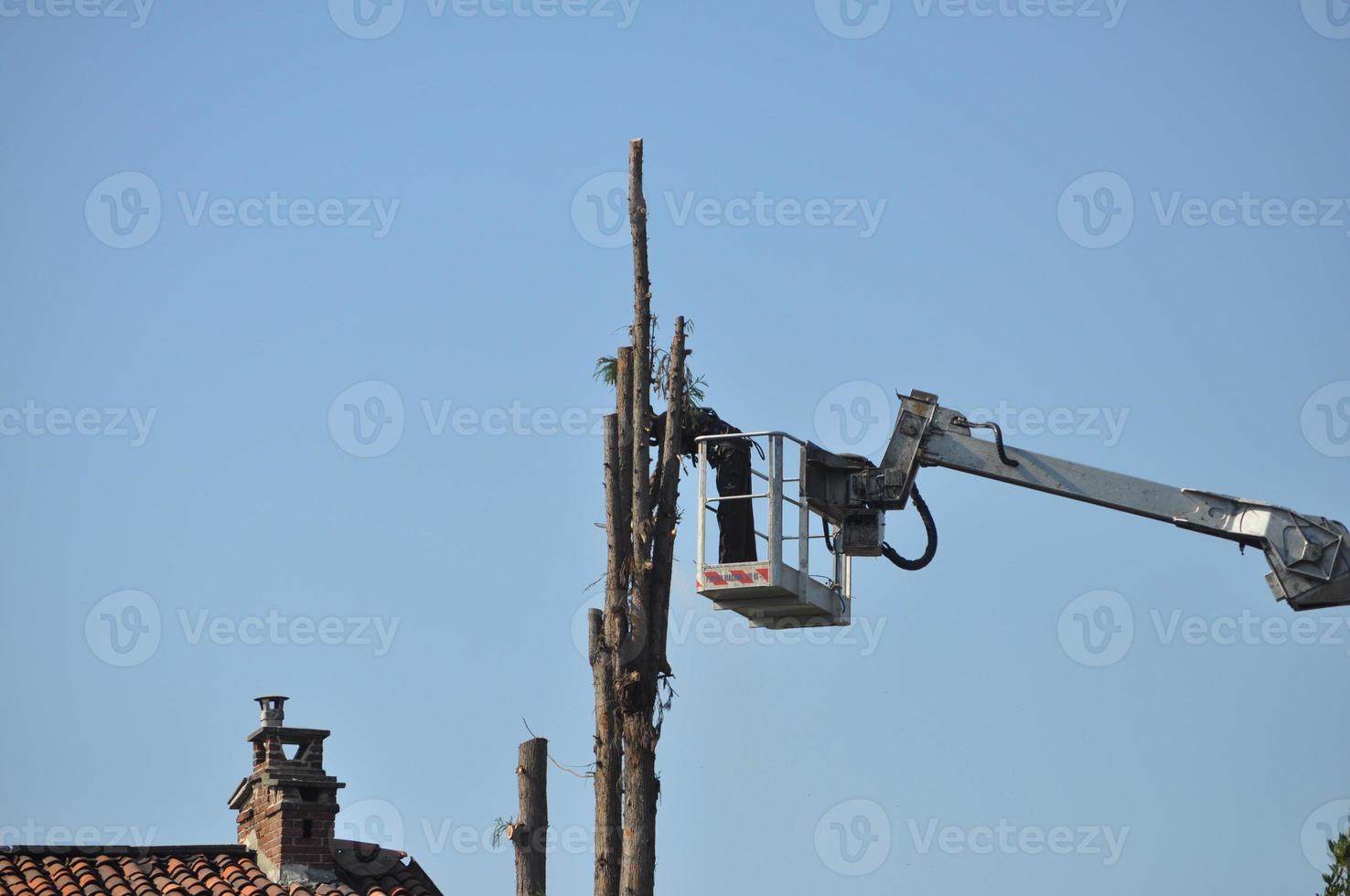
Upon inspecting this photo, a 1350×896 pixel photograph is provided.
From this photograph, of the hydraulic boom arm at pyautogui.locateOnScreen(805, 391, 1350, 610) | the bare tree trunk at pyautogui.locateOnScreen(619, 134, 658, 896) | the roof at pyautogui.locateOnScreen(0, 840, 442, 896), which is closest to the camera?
the bare tree trunk at pyautogui.locateOnScreen(619, 134, 658, 896)

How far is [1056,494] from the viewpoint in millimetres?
16766

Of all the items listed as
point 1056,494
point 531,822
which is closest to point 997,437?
point 1056,494

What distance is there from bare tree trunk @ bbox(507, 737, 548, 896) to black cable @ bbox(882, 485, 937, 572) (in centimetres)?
339

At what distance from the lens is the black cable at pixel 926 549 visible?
16.4m

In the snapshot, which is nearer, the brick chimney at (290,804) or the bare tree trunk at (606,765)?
the bare tree trunk at (606,765)

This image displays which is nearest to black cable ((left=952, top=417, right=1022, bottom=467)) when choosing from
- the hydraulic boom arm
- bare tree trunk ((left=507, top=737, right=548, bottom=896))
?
the hydraulic boom arm

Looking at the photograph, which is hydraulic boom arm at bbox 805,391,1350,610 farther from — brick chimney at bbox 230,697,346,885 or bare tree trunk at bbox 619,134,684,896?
brick chimney at bbox 230,697,346,885

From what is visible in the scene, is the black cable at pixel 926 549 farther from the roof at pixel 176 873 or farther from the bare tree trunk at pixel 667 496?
the roof at pixel 176 873

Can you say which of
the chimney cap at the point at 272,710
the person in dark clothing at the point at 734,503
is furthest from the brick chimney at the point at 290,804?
the person in dark clothing at the point at 734,503

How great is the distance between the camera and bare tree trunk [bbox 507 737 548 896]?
16453 millimetres

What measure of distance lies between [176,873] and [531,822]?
13.9 ft

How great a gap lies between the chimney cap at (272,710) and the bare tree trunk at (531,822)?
368 cm

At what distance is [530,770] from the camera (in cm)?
1656

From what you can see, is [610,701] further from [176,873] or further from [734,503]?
[176,873]
